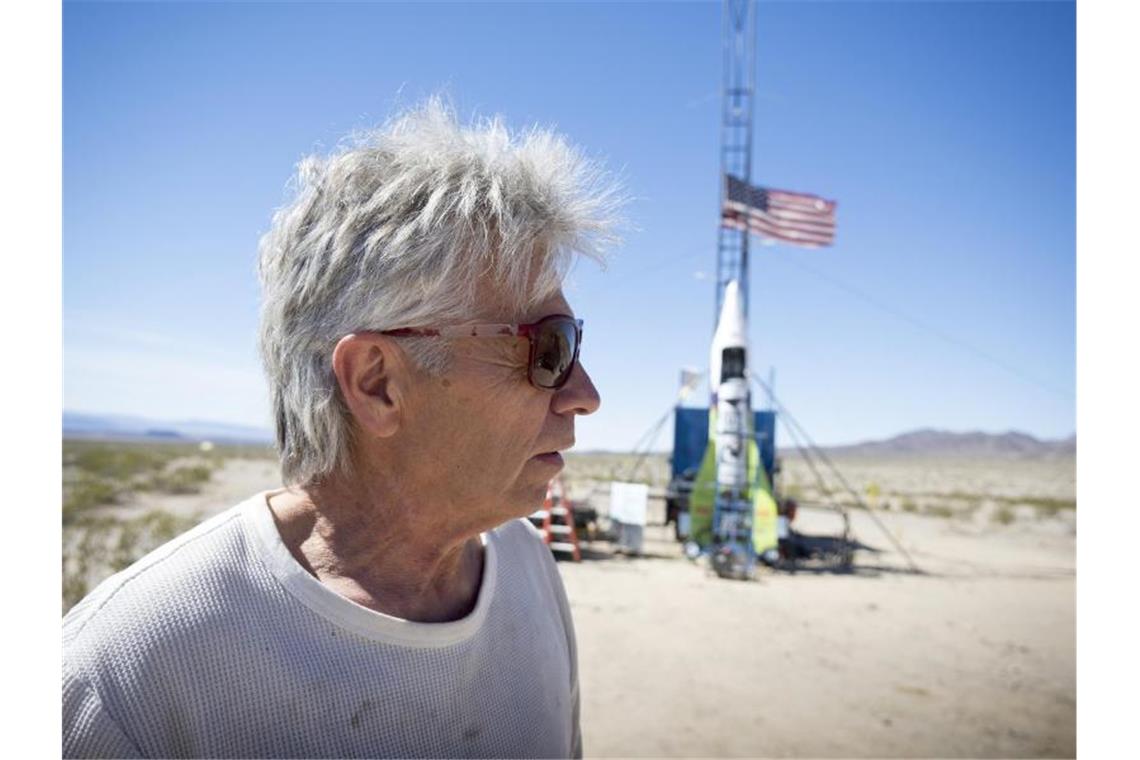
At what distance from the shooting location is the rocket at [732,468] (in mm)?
11648

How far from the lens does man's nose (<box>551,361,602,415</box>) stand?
1406mm

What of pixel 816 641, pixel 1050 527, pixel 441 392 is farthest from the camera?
pixel 1050 527

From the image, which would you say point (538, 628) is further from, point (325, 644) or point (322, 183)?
point (322, 183)

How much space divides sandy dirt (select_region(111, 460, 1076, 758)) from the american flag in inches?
228

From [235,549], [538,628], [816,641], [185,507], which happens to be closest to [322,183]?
[235,549]

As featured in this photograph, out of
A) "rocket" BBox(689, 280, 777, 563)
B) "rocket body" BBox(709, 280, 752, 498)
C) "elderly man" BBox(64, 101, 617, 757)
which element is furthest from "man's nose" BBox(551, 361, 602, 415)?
"rocket body" BBox(709, 280, 752, 498)

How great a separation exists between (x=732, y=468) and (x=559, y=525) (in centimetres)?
305

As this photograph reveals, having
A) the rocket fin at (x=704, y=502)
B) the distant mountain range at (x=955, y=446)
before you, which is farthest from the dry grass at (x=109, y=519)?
the distant mountain range at (x=955, y=446)

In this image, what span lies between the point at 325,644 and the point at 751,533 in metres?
10.9

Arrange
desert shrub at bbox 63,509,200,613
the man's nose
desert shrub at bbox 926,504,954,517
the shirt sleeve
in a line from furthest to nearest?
desert shrub at bbox 926,504,954,517, desert shrub at bbox 63,509,200,613, the man's nose, the shirt sleeve

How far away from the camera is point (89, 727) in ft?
3.41

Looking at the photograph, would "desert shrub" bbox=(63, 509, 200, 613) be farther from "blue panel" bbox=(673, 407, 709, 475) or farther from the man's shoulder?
"blue panel" bbox=(673, 407, 709, 475)

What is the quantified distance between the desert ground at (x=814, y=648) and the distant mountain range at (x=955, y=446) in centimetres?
9433
